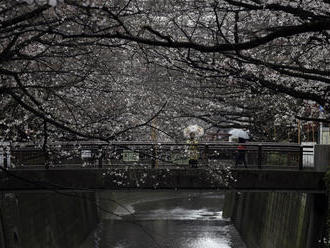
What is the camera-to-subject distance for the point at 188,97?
1074 inches

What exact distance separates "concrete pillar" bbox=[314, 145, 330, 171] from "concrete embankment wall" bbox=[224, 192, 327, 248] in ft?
3.66

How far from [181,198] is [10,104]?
38.7 m

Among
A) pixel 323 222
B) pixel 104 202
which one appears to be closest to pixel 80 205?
pixel 104 202

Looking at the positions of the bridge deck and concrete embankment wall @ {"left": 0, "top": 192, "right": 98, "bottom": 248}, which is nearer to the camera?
the bridge deck

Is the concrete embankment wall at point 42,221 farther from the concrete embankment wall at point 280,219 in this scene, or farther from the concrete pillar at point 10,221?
the concrete embankment wall at point 280,219

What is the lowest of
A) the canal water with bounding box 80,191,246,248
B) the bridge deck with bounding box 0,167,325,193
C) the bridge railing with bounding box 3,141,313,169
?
the canal water with bounding box 80,191,246,248

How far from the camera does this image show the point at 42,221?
2397 cm

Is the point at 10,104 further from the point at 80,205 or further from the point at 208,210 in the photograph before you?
the point at 208,210

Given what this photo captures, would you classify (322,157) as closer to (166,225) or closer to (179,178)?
(179,178)

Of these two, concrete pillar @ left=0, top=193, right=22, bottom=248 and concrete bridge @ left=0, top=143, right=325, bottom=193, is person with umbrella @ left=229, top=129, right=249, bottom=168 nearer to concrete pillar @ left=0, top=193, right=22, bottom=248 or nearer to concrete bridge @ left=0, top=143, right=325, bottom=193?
concrete bridge @ left=0, top=143, right=325, bottom=193

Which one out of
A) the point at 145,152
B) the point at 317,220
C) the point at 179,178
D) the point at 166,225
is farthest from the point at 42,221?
the point at 166,225

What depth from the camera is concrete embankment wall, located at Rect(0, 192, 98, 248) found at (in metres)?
19.4

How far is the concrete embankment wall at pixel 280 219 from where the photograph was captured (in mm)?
19969

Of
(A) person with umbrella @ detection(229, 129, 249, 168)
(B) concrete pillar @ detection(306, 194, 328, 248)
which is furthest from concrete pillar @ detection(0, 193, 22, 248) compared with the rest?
(B) concrete pillar @ detection(306, 194, 328, 248)
